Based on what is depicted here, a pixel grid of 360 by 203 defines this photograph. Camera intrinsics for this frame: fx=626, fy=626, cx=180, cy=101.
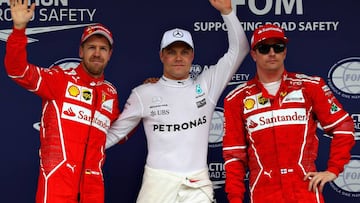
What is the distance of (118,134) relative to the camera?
3.42 meters

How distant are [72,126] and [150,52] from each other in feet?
3.77

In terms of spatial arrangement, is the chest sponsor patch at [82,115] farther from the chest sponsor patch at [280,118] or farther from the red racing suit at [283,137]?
the chest sponsor patch at [280,118]

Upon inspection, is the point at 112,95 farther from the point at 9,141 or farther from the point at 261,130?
the point at 9,141

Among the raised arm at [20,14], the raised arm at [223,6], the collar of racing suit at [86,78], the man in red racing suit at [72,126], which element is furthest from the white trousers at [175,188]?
the raised arm at [20,14]

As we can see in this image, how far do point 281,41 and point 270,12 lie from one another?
1.05 metres

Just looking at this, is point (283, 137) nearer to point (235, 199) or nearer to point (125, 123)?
point (235, 199)

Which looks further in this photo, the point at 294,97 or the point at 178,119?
the point at 178,119

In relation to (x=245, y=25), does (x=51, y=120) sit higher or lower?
lower

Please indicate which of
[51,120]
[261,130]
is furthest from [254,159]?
[51,120]

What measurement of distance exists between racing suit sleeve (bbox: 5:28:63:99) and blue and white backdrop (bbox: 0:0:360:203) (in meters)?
0.98

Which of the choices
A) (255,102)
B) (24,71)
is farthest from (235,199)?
(24,71)

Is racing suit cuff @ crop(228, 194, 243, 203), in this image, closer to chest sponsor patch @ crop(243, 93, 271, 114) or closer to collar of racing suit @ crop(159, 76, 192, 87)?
chest sponsor patch @ crop(243, 93, 271, 114)

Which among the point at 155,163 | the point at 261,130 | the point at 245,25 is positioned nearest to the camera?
the point at 261,130

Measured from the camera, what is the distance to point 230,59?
340 centimetres
